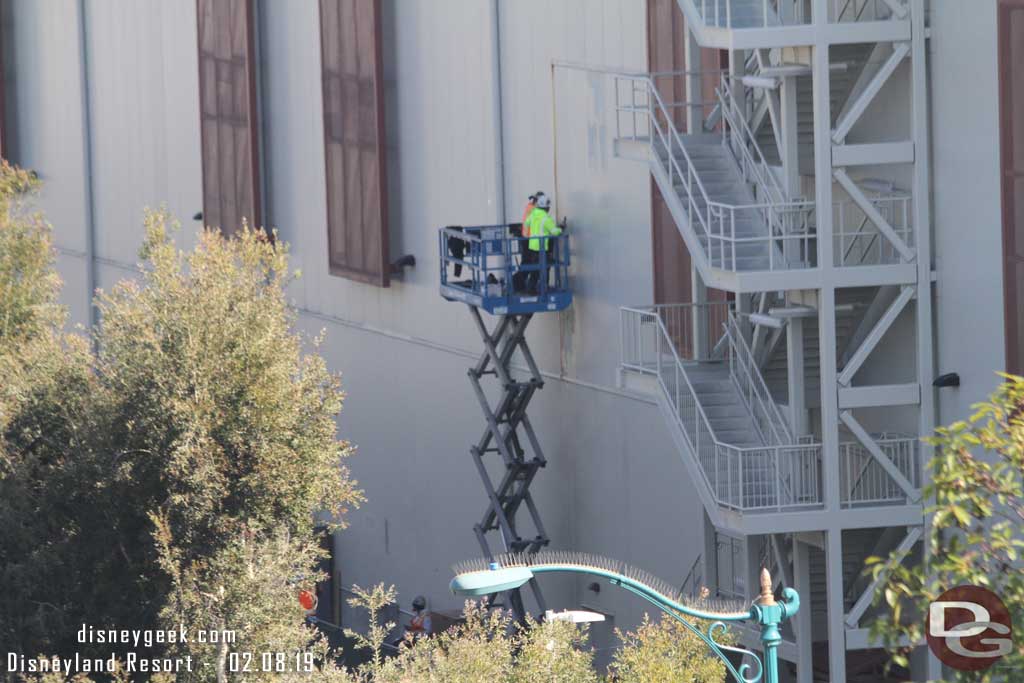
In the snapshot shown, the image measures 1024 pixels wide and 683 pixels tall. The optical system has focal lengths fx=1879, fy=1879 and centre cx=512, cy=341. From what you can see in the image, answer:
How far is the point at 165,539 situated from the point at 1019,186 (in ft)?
31.1

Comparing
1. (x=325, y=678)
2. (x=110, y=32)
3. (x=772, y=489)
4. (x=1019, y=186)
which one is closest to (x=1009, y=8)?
(x=1019, y=186)

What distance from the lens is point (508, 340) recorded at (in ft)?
96.8

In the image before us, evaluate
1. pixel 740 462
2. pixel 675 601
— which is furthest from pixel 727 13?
pixel 675 601

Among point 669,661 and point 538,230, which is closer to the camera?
point 669,661

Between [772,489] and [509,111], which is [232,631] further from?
[509,111]

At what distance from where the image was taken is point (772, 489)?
2136 cm

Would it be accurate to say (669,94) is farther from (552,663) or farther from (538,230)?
(552,663)

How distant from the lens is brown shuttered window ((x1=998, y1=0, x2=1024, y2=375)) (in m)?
19.2

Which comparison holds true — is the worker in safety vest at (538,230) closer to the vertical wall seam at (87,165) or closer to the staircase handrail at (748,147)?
the staircase handrail at (748,147)

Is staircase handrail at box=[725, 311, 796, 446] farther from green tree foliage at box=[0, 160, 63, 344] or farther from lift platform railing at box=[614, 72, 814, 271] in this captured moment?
green tree foliage at box=[0, 160, 63, 344]

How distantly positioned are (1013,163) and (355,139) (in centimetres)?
1864

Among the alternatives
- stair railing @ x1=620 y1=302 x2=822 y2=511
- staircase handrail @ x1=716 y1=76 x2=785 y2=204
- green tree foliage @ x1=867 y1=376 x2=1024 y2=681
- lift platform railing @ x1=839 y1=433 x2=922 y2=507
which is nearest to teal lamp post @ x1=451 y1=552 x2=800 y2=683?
green tree foliage @ x1=867 y1=376 x2=1024 y2=681

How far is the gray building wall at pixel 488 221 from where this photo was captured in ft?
66.9

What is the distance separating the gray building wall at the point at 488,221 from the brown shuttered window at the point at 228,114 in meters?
0.40
